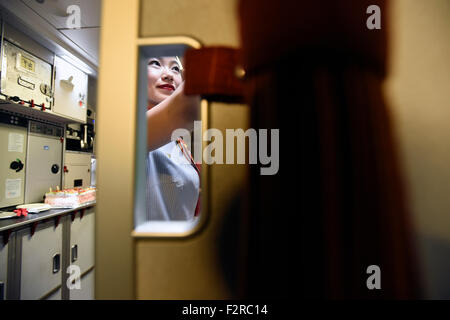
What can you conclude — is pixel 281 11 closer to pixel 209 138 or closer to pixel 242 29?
pixel 242 29

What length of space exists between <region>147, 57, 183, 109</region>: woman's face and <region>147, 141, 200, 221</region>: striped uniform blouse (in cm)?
32

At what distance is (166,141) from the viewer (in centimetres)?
74

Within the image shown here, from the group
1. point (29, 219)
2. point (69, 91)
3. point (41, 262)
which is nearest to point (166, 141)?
point (29, 219)

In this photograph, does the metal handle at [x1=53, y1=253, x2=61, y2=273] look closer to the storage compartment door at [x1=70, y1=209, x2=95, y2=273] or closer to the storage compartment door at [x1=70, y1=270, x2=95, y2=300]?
the storage compartment door at [x1=70, y1=209, x2=95, y2=273]

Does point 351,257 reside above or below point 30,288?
above

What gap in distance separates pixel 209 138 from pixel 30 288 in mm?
2062

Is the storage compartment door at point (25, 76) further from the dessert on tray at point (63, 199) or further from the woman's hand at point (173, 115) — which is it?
the woman's hand at point (173, 115)

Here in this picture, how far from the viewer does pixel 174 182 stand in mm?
1230

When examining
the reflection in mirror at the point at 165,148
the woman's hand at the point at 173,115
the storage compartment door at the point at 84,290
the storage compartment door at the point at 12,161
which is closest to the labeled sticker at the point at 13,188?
the storage compartment door at the point at 12,161

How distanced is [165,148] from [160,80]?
1.35 feet

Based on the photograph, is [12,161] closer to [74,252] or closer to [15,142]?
[15,142]

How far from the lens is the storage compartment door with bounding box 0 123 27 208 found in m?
1.69
